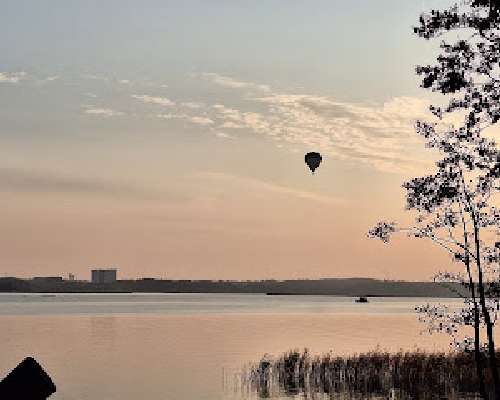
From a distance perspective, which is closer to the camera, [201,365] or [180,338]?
[201,365]

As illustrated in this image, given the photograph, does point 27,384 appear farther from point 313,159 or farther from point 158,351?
point 158,351

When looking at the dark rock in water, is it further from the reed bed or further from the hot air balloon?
the hot air balloon

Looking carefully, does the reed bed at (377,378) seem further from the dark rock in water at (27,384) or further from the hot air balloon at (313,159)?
the dark rock in water at (27,384)

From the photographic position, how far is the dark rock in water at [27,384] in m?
5.86

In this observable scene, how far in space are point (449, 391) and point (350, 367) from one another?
7.50m

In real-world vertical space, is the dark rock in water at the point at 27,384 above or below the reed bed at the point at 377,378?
above

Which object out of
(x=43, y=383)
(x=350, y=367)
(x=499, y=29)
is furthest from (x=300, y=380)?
Result: (x=43, y=383)

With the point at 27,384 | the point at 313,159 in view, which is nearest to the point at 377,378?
the point at 313,159

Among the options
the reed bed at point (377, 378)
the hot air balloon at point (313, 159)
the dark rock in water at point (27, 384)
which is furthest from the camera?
the hot air balloon at point (313, 159)

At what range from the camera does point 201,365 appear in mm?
68688

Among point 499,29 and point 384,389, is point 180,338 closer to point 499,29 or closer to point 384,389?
point 384,389

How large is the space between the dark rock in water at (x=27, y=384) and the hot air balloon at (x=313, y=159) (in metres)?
45.7

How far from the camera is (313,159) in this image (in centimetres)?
5238

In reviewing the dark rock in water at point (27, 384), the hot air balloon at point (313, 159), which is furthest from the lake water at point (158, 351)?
the dark rock in water at point (27, 384)
